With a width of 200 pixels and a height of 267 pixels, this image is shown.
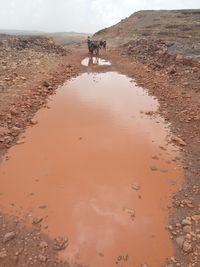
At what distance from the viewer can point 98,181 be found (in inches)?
233

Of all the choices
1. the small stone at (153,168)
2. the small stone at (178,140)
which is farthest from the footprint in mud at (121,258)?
the small stone at (178,140)

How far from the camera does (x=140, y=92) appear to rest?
11977 mm

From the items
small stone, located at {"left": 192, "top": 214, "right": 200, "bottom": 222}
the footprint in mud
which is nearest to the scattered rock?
the footprint in mud

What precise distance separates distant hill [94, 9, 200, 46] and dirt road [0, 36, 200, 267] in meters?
16.1

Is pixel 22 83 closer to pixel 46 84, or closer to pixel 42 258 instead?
pixel 46 84

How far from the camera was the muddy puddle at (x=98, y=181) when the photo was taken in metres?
4.43

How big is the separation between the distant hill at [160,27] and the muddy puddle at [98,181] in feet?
59.0

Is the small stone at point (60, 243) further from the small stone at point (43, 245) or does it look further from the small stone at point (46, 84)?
the small stone at point (46, 84)

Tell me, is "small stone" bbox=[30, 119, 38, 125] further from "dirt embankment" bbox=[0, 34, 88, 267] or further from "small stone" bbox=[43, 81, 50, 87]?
"small stone" bbox=[43, 81, 50, 87]

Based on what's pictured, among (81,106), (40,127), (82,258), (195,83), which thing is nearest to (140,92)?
(195,83)

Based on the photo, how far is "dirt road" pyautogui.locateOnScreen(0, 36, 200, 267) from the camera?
4.33m

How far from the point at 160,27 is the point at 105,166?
105 ft

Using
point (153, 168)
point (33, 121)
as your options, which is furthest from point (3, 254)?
point (33, 121)

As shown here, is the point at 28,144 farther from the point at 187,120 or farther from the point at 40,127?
the point at 187,120
